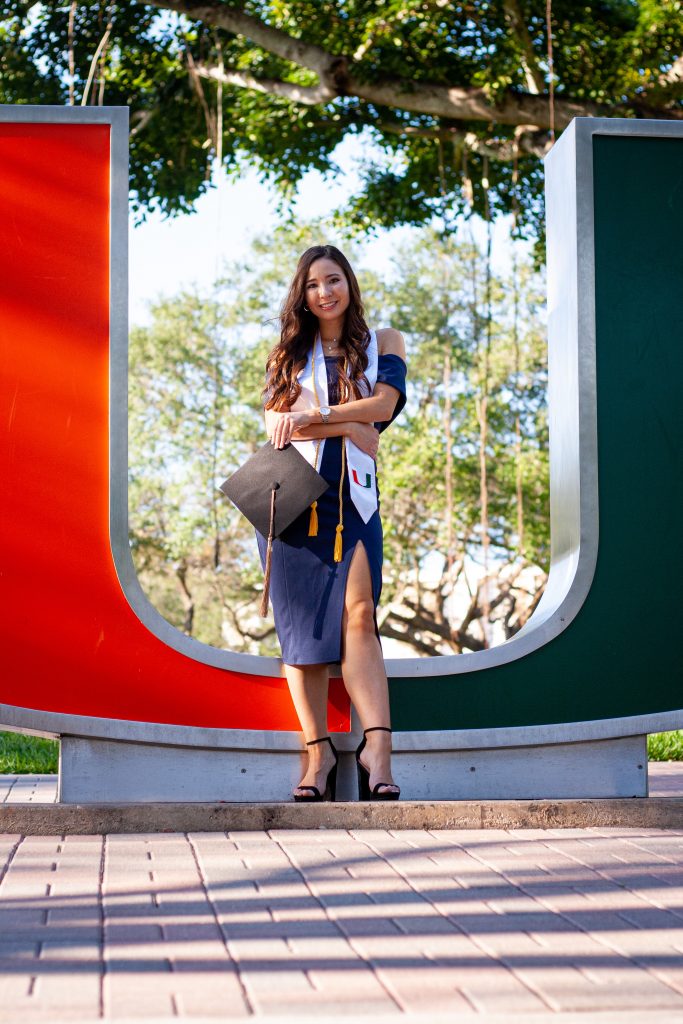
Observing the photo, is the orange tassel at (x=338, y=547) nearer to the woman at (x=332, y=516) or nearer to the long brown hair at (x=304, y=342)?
the woman at (x=332, y=516)

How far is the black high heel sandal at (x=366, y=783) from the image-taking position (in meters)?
4.77

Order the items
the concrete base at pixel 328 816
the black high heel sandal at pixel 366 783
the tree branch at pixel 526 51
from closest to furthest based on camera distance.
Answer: the concrete base at pixel 328 816 → the black high heel sandal at pixel 366 783 → the tree branch at pixel 526 51

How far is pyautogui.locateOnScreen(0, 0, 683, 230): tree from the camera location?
1313cm

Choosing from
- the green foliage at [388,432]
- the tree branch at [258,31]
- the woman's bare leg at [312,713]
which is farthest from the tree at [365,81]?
the woman's bare leg at [312,713]

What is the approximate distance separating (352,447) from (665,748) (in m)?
3.71

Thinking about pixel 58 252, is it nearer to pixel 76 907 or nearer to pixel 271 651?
pixel 76 907

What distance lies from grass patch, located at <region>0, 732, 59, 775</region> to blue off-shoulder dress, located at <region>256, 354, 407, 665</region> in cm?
230

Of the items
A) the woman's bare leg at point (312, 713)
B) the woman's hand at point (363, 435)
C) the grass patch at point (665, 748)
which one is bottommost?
the grass patch at point (665, 748)

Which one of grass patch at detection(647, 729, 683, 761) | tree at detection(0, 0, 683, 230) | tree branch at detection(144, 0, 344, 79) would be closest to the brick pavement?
grass patch at detection(647, 729, 683, 761)

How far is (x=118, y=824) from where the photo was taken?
15.1 feet

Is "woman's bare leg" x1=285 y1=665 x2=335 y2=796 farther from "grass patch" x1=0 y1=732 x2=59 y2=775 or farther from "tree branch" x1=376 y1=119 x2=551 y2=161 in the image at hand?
"tree branch" x1=376 y1=119 x2=551 y2=161

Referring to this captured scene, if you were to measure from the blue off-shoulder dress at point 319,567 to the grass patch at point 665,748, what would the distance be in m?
3.20

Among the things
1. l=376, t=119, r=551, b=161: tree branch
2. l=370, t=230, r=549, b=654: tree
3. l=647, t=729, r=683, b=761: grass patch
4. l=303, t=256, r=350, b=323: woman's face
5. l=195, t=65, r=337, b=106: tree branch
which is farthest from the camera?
l=370, t=230, r=549, b=654: tree

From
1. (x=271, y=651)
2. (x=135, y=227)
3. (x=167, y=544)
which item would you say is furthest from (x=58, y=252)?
(x=271, y=651)
